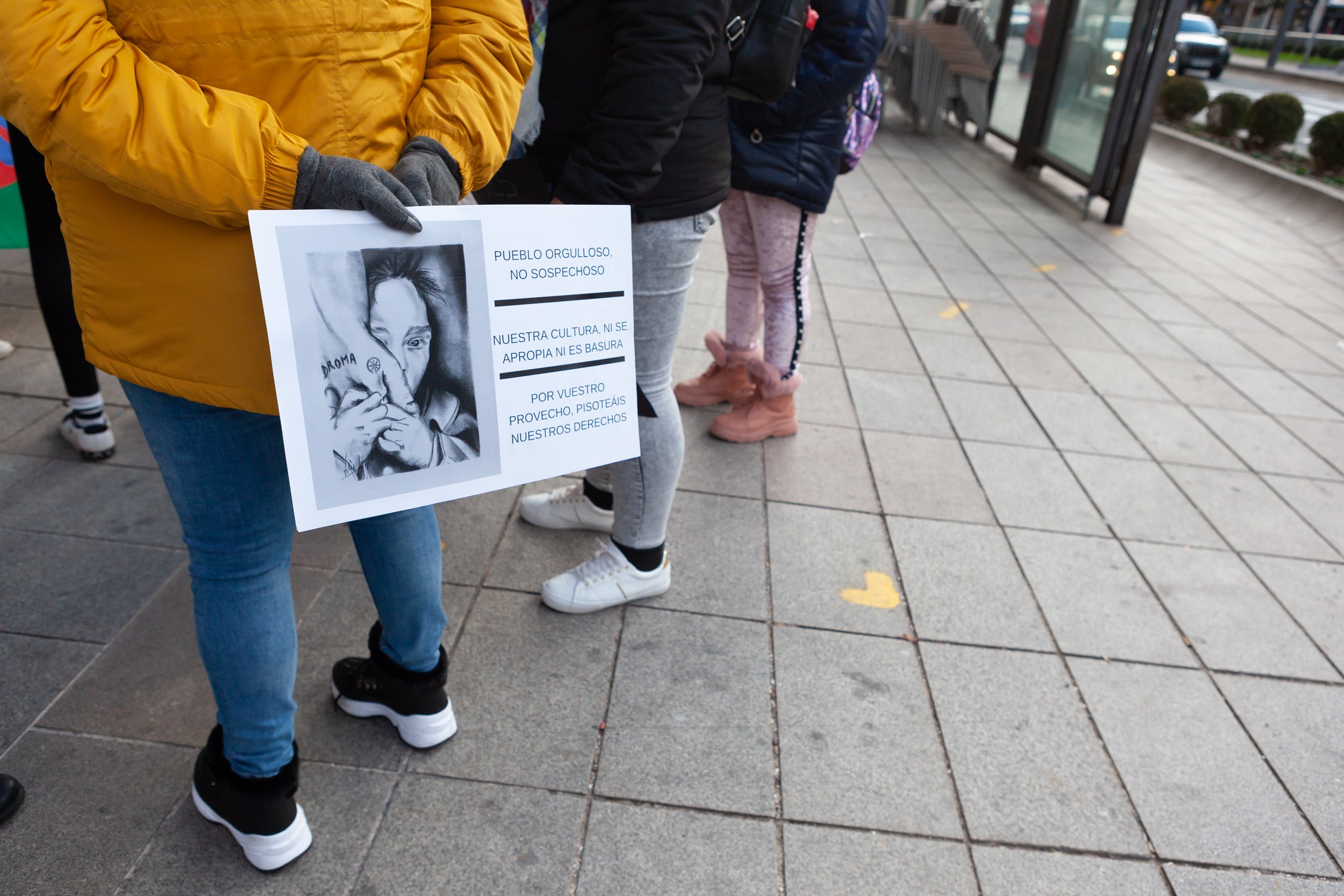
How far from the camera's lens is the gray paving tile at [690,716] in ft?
6.13

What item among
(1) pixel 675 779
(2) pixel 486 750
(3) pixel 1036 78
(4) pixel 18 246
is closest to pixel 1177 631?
(1) pixel 675 779

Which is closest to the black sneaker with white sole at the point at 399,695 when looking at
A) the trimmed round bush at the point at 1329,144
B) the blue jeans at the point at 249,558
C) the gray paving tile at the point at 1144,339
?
the blue jeans at the point at 249,558

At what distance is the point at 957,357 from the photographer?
4430mm

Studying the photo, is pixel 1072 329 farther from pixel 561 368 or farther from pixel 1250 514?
pixel 561 368

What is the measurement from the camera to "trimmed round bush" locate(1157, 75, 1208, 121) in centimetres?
1359

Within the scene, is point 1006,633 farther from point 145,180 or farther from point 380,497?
point 145,180

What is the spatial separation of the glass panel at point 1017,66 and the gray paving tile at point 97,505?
961 centimetres

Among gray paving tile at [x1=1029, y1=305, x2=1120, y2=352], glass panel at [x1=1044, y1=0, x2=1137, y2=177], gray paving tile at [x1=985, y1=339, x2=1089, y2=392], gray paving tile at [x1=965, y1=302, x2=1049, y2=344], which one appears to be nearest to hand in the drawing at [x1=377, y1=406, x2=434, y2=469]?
gray paving tile at [x1=985, y1=339, x2=1089, y2=392]

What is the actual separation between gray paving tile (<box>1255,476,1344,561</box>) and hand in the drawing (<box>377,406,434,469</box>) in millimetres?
2998

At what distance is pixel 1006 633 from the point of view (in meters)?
2.46

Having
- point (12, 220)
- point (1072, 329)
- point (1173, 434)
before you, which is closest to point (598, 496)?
point (12, 220)

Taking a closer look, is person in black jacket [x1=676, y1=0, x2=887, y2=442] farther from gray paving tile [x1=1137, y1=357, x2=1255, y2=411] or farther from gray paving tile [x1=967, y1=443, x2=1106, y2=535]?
gray paving tile [x1=1137, y1=357, x2=1255, y2=411]

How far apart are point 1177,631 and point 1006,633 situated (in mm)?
556

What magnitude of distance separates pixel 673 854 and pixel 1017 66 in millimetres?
11293
